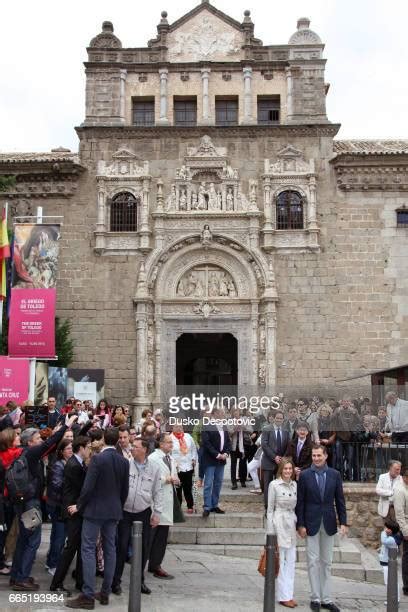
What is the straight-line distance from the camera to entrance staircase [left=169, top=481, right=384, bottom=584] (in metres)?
11.0

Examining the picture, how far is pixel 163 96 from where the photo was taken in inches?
1023

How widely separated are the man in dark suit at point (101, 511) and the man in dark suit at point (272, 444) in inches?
174

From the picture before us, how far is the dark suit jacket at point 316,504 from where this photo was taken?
8.66m

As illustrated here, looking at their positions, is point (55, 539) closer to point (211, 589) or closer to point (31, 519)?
point (31, 519)

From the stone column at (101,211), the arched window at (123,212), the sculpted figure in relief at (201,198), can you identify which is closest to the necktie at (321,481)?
the sculpted figure in relief at (201,198)

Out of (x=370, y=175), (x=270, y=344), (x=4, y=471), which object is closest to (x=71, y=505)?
(x=4, y=471)

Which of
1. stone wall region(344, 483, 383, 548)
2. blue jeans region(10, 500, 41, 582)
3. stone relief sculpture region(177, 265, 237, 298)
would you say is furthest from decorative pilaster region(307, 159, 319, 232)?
blue jeans region(10, 500, 41, 582)

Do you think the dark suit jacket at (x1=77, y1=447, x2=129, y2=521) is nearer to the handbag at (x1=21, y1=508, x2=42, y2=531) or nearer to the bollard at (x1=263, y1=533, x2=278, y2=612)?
the handbag at (x1=21, y1=508, x2=42, y2=531)

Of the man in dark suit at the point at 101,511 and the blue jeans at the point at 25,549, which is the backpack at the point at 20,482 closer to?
the blue jeans at the point at 25,549

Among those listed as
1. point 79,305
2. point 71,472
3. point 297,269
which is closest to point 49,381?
point 79,305

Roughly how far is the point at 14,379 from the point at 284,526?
11.3 metres

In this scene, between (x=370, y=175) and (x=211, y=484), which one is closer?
(x=211, y=484)

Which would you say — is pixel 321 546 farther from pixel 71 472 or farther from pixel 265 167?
pixel 265 167

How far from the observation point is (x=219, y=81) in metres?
26.2
